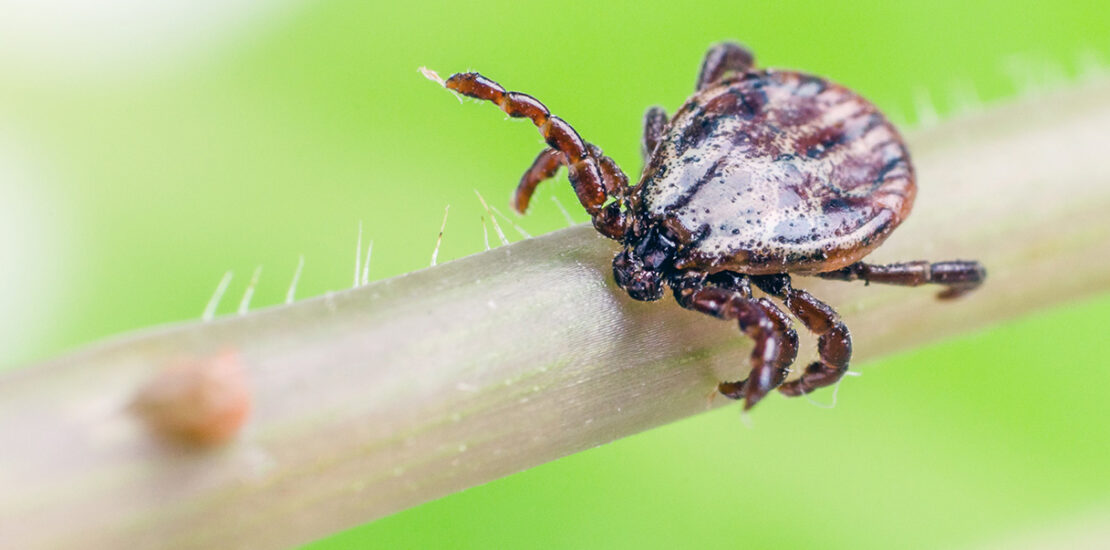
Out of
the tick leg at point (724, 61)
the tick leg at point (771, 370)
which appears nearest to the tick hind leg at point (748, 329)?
the tick leg at point (771, 370)

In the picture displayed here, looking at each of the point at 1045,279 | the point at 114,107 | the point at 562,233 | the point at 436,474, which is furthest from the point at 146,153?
the point at 1045,279

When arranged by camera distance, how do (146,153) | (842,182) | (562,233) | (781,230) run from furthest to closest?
(146,153) → (842,182) → (781,230) → (562,233)

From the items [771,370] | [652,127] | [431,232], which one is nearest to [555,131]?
[652,127]

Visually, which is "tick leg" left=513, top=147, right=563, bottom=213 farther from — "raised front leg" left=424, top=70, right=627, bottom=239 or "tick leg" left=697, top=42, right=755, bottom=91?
"tick leg" left=697, top=42, right=755, bottom=91

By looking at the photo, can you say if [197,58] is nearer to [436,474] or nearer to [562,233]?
[562,233]

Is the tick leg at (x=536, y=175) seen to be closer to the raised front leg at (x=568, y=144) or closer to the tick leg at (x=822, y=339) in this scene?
the raised front leg at (x=568, y=144)

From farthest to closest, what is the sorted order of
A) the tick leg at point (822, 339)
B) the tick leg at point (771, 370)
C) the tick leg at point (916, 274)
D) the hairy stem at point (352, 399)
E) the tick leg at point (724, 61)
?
the tick leg at point (724, 61) → the tick leg at point (916, 274) → the tick leg at point (822, 339) → the tick leg at point (771, 370) → the hairy stem at point (352, 399)
